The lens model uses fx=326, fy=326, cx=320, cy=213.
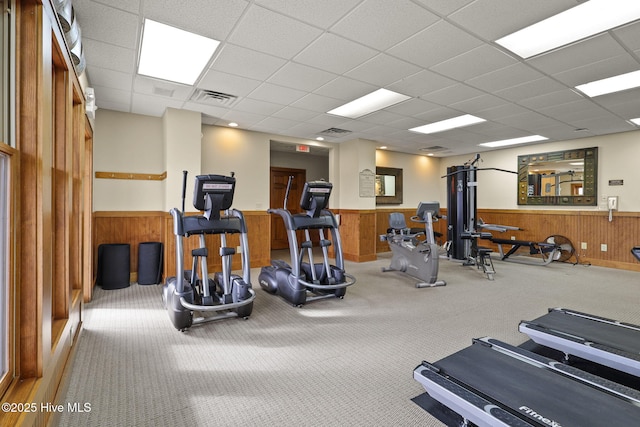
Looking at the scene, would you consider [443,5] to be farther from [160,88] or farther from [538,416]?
[160,88]

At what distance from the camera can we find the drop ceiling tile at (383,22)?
234cm

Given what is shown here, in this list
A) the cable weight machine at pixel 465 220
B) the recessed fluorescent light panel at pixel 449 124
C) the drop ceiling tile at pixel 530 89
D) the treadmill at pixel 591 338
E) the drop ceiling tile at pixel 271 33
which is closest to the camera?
the treadmill at pixel 591 338

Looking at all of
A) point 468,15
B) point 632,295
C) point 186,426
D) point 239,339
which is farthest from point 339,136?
point 186,426

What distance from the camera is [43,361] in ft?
4.97

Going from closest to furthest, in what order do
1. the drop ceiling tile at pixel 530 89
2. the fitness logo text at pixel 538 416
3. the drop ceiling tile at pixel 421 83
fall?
the fitness logo text at pixel 538 416
the drop ceiling tile at pixel 421 83
the drop ceiling tile at pixel 530 89

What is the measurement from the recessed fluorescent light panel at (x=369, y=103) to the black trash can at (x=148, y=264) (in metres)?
3.33

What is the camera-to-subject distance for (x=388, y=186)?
845 cm

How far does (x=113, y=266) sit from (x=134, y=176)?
141cm

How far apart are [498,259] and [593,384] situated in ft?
18.7

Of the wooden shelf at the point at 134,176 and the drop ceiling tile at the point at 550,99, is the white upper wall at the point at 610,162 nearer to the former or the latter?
the drop ceiling tile at the point at 550,99

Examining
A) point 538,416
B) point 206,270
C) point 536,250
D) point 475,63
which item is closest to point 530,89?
point 475,63

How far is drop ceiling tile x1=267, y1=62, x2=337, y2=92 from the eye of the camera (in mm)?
3395

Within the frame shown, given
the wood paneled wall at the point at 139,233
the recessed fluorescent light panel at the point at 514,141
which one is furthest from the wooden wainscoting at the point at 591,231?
the wood paneled wall at the point at 139,233

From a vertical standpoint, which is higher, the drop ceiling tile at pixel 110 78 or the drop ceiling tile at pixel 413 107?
the drop ceiling tile at pixel 413 107
